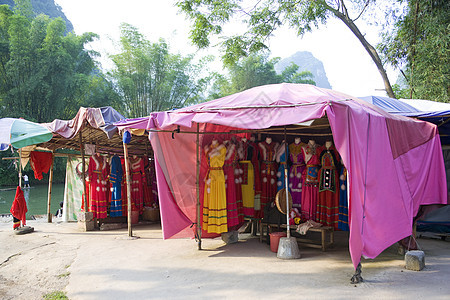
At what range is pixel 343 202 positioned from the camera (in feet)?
18.6

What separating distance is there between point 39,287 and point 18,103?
1944 centimetres

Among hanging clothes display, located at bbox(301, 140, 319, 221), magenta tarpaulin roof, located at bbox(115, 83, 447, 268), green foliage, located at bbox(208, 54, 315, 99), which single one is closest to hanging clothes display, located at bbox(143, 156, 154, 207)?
magenta tarpaulin roof, located at bbox(115, 83, 447, 268)

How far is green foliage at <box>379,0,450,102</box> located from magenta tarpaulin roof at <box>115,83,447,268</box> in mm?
4067

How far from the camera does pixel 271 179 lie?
629 cm

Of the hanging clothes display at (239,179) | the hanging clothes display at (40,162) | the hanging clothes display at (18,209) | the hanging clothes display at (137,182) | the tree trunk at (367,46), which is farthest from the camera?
the tree trunk at (367,46)

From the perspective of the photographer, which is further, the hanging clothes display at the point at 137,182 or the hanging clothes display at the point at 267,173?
the hanging clothes display at the point at 137,182

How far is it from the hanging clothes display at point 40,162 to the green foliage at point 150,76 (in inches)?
581

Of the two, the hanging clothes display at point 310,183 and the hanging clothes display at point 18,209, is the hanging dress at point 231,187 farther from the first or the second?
the hanging clothes display at point 18,209

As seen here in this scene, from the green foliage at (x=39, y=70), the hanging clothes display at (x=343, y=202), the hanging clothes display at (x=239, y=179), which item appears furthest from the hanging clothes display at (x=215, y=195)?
the green foliage at (x=39, y=70)

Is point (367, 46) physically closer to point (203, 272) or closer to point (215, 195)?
point (215, 195)

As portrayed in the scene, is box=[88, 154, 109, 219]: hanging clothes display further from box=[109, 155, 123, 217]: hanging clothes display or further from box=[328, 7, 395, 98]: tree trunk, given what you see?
box=[328, 7, 395, 98]: tree trunk

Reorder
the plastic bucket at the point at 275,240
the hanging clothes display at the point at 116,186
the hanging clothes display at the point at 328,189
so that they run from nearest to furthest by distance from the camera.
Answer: the plastic bucket at the point at 275,240 → the hanging clothes display at the point at 328,189 → the hanging clothes display at the point at 116,186

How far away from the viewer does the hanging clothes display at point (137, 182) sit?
26.9 feet

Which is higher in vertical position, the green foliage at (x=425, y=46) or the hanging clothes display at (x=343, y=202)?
the green foliage at (x=425, y=46)
